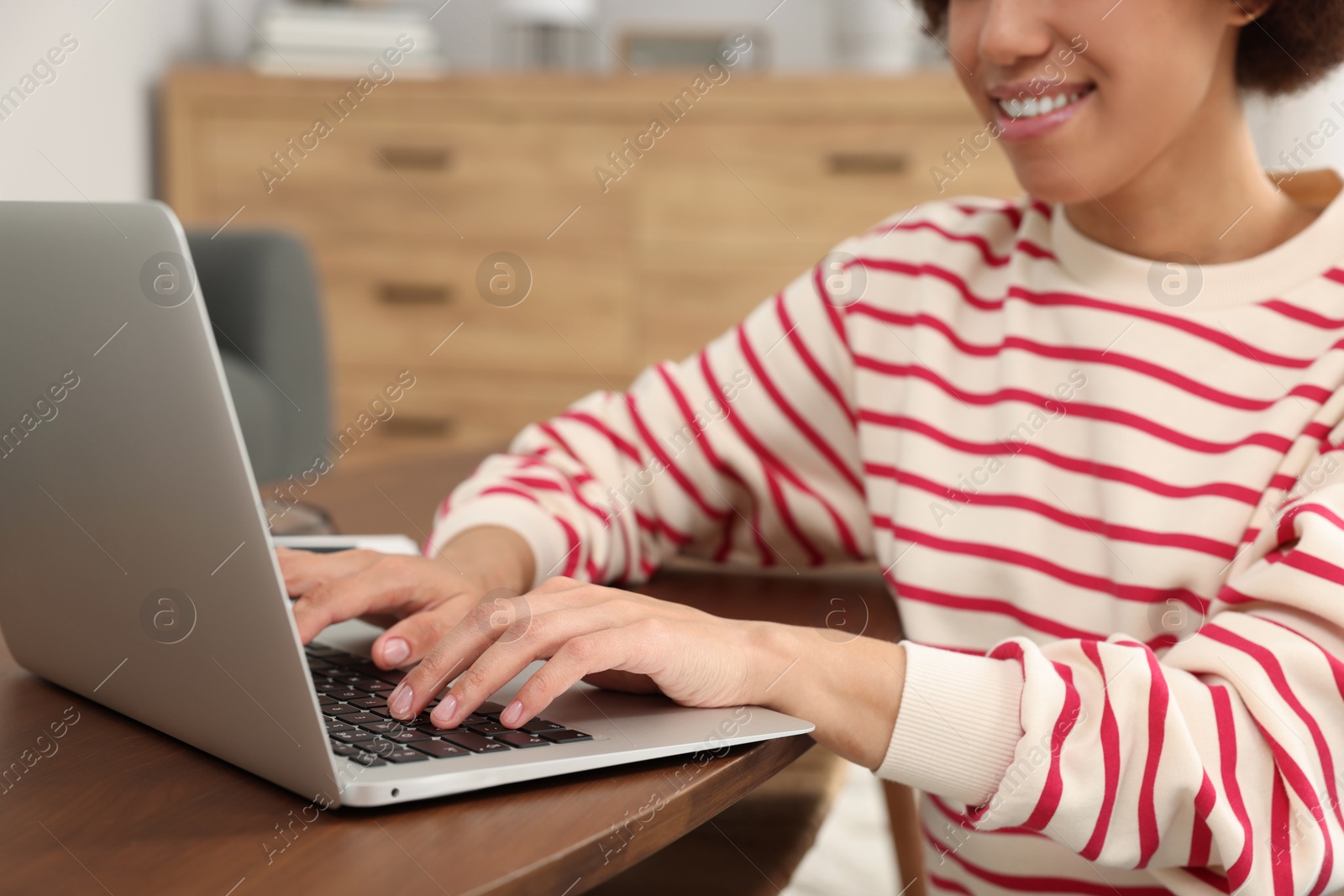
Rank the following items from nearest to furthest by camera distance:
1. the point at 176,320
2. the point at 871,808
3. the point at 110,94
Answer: the point at 176,320, the point at 871,808, the point at 110,94

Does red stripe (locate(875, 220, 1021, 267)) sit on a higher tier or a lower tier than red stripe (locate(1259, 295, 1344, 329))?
lower

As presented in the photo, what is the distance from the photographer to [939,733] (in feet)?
1.97

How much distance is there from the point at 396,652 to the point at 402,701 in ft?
0.30

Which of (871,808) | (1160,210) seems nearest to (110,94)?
(871,808)

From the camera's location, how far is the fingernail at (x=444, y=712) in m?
0.51

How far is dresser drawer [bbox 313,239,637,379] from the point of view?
8.99 ft

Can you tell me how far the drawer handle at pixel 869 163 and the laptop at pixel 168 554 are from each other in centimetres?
212

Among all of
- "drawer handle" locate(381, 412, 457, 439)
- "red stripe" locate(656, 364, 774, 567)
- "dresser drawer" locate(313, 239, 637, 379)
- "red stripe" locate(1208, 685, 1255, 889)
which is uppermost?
"red stripe" locate(1208, 685, 1255, 889)

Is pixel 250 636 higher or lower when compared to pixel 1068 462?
higher

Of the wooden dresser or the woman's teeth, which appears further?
the wooden dresser

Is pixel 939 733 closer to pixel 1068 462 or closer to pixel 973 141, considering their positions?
pixel 1068 462

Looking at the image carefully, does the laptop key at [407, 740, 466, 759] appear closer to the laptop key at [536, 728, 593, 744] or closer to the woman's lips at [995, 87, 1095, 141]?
the laptop key at [536, 728, 593, 744]

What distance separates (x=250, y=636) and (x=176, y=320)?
11 cm

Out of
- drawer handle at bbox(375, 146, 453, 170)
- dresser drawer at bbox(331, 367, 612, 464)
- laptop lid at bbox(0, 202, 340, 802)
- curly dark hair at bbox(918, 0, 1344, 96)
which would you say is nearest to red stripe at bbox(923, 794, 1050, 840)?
laptop lid at bbox(0, 202, 340, 802)
